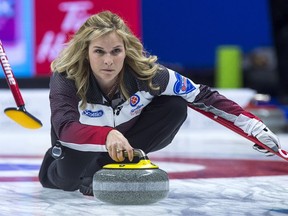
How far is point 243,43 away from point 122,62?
4524 millimetres

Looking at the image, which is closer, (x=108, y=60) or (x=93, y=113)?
(x=108, y=60)

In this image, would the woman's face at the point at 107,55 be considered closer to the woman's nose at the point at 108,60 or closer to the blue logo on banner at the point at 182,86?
the woman's nose at the point at 108,60

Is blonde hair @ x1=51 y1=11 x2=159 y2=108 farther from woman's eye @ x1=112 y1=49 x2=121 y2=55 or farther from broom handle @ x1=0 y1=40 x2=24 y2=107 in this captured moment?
broom handle @ x1=0 y1=40 x2=24 y2=107

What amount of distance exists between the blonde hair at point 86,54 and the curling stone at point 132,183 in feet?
1.25

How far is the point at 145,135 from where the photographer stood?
9.69ft

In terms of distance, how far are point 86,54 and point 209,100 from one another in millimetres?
462

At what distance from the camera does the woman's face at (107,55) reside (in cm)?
261

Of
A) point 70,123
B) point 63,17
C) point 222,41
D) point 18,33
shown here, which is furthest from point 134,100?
point 222,41

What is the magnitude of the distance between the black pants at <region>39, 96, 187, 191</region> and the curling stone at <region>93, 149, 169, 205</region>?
449mm

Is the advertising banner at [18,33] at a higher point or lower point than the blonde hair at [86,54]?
lower

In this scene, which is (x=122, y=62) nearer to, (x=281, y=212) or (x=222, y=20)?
(x=281, y=212)

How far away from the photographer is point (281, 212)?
7.99 feet

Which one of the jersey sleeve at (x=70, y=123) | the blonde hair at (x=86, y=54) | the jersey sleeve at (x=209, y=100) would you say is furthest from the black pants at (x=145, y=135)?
the jersey sleeve at (x=70, y=123)

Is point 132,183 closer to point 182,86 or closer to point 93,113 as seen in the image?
point 93,113
